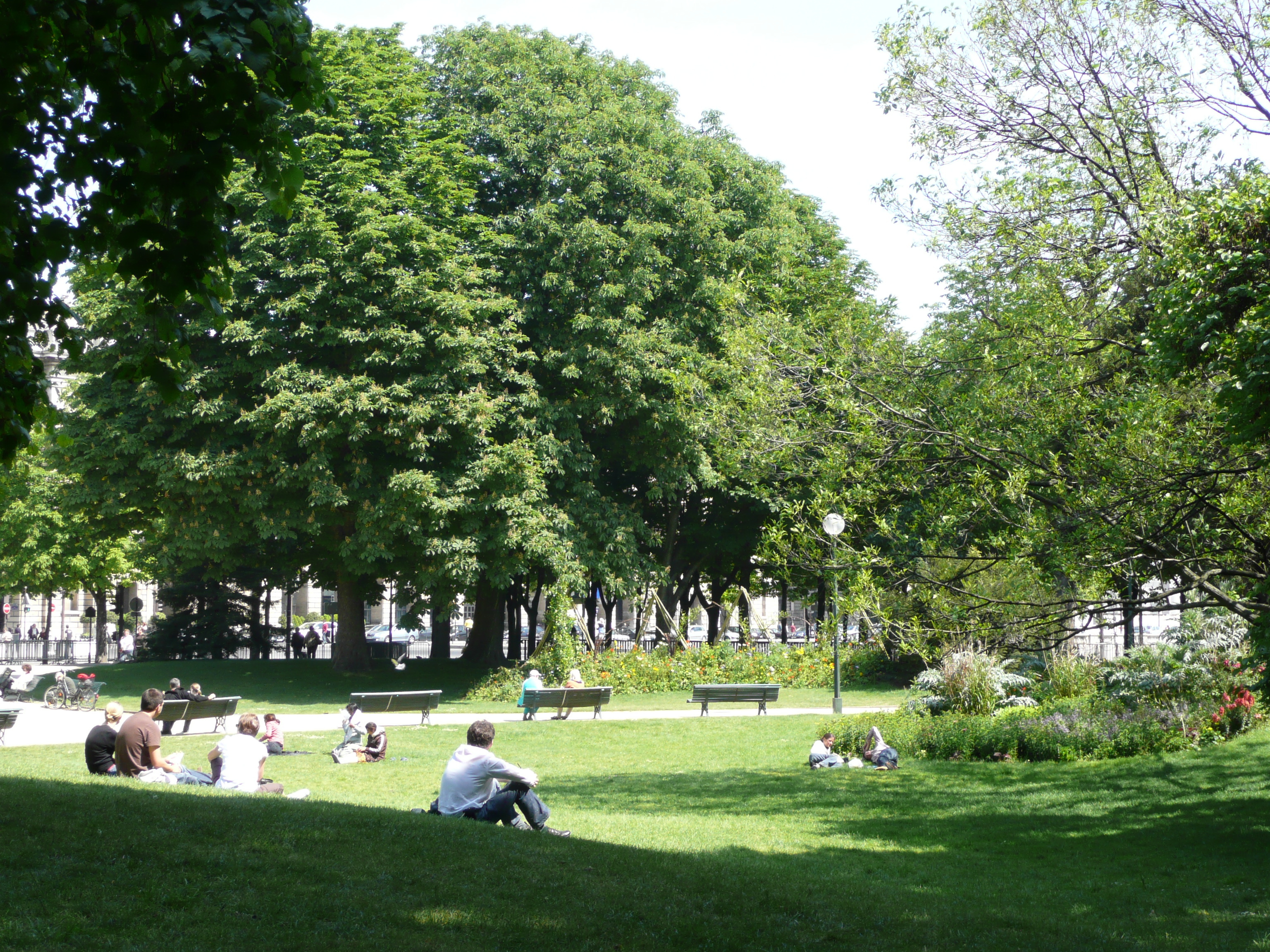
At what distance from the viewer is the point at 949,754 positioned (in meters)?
16.7

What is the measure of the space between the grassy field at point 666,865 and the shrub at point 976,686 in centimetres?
337

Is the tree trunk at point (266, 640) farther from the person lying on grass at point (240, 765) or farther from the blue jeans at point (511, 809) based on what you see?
the blue jeans at point (511, 809)

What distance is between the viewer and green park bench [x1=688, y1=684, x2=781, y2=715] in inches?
947

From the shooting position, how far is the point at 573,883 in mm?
7035

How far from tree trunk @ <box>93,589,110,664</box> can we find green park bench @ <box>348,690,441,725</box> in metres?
25.6

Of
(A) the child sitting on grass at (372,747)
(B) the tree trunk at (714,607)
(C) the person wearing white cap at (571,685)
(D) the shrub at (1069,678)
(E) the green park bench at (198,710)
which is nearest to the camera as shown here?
(A) the child sitting on grass at (372,747)

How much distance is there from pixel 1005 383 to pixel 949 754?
26.1 feet

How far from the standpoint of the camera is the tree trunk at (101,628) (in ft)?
142

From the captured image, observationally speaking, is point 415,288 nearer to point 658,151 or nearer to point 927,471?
point 658,151

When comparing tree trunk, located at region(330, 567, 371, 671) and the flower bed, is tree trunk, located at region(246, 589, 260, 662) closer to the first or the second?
tree trunk, located at region(330, 567, 371, 671)

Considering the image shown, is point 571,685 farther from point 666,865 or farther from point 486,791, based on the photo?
point 666,865

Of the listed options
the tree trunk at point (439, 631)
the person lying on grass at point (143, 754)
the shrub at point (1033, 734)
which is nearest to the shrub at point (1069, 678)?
the shrub at point (1033, 734)

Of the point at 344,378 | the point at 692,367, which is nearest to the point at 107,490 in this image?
the point at 344,378

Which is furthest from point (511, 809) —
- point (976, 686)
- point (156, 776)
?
point (976, 686)
